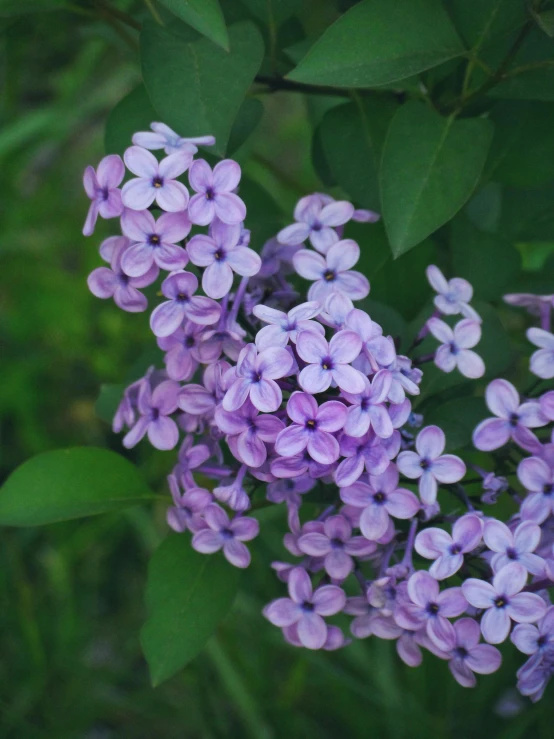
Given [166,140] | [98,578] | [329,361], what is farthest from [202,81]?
[98,578]

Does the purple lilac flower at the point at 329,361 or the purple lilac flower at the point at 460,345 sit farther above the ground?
the purple lilac flower at the point at 329,361

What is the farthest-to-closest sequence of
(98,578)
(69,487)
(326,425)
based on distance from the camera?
Result: (98,578)
(69,487)
(326,425)

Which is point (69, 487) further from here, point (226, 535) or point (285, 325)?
point (285, 325)

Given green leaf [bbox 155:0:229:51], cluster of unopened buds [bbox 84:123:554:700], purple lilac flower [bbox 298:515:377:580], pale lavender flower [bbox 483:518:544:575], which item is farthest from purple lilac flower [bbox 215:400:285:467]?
green leaf [bbox 155:0:229:51]

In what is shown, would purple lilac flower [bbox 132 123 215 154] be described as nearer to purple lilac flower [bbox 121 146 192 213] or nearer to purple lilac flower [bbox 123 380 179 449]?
purple lilac flower [bbox 121 146 192 213]

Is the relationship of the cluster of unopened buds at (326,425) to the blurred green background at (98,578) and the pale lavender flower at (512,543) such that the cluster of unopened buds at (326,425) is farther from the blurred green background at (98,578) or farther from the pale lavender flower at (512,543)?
the blurred green background at (98,578)

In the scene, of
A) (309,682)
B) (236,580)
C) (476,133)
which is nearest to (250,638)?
(309,682)

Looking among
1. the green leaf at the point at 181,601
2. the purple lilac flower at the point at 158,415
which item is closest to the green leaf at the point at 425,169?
the purple lilac flower at the point at 158,415
